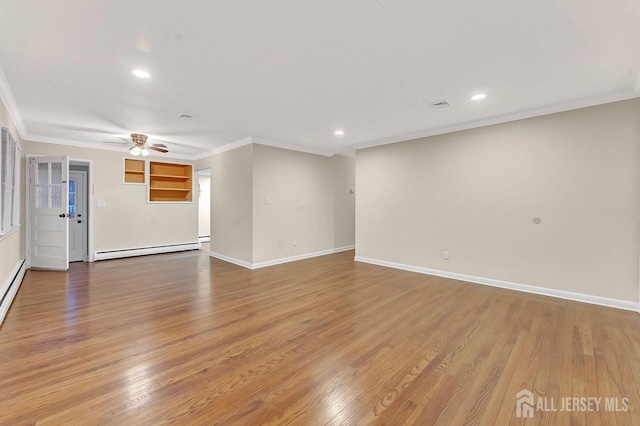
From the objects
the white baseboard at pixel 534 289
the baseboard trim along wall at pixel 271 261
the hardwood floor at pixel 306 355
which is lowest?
the hardwood floor at pixel 306 355

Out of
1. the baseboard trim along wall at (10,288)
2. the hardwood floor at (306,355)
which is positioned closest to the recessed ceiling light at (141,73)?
the hardwood floor at (306,355)

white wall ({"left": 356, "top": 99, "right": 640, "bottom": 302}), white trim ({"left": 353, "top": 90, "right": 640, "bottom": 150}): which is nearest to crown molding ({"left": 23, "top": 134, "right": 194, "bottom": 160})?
white trim ({"left": 353, "top": 90, "right": 640, "bottom": 150})

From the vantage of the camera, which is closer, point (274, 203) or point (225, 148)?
point (274, 203)

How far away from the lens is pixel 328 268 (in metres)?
5.37

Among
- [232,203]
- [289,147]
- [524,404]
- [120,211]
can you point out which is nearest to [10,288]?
[120,211]

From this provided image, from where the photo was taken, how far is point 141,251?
6.56m

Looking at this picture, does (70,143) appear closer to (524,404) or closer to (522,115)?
(524,404)

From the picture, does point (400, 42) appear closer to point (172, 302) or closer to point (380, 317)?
point (380, 317)

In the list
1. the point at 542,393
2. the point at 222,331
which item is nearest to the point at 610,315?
the point at 542,393

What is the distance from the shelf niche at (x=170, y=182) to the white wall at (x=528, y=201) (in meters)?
5.12

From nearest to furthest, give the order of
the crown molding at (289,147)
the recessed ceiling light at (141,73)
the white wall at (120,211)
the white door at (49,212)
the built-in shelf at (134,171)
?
the recessed ceiling light at (141,73) < the white door at (49,212) < the crown molding at (289,147) < the white wall at (120,211) < the built-in shelf at (134,171)

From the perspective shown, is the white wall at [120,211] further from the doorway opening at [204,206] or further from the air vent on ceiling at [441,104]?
the air vent on ceiling at [441,104]

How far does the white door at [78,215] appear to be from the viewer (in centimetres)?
593

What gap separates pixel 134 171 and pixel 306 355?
6349 mm
